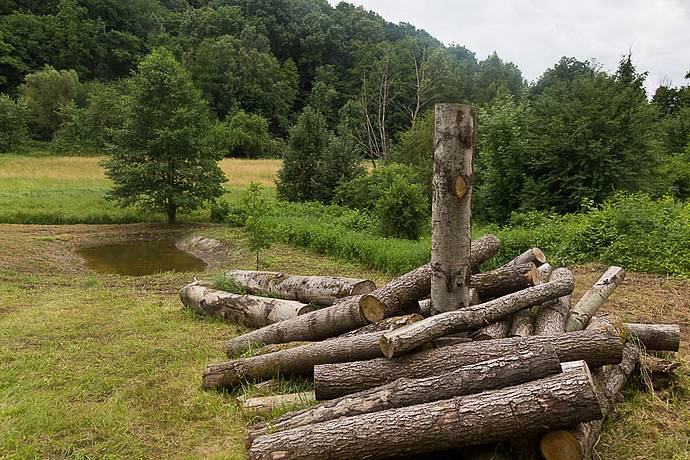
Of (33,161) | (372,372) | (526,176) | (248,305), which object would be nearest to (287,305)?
(248,305)

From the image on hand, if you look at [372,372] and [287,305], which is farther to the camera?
[287,305]

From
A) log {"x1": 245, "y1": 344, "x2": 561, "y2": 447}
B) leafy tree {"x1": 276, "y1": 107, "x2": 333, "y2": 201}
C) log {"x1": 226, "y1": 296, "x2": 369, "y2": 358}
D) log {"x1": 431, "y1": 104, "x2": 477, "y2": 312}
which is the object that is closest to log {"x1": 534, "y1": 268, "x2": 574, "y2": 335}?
log {"x1": 431, "y1": 104, "x2": 477, "y2": 312}

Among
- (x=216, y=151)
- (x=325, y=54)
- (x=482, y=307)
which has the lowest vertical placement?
(x=482, y=307)

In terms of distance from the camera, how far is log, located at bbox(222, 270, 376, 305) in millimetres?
6370

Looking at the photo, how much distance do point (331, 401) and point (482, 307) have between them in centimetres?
158

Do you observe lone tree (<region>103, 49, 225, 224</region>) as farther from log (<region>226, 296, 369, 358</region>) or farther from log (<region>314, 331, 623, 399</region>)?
log (<region>314, 331, 623, 399</region>)

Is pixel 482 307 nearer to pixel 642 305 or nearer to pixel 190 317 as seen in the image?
pixel 642 305

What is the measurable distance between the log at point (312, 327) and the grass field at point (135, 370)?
0.52 m

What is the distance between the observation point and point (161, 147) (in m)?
18.1

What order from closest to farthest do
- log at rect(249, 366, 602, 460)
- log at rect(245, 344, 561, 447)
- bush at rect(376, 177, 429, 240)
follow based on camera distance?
log at rect(249, 366, 602, 460)
log at rect(245, 344, 561, 447)
bush at rect(376, 177, 429, 240)

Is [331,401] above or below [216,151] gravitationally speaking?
below

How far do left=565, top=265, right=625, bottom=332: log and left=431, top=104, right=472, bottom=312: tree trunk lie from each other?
4.28ft

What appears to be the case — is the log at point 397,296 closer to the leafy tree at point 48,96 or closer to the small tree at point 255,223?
the small tree at point 255,223

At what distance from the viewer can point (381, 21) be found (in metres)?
71.2
